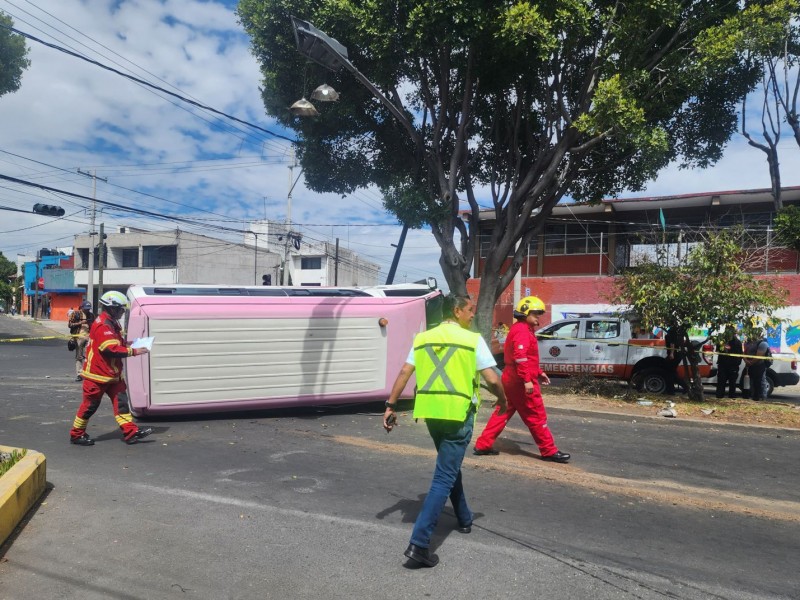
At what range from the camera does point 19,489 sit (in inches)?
177

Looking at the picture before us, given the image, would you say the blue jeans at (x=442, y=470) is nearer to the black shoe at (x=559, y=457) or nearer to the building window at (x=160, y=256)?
the black shoe at (x=559, y=457)

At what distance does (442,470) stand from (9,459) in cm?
376

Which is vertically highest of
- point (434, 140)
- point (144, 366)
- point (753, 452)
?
Answer: point (434, 140)

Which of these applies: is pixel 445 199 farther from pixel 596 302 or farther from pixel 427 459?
pixel 596 302

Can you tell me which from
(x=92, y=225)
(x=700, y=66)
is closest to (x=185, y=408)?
(x=700, y=66)

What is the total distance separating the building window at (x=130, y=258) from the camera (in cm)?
4959

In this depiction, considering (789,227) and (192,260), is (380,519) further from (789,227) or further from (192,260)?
(192,260)

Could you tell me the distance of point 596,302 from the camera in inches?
893

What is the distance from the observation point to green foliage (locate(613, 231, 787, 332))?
1051 cm

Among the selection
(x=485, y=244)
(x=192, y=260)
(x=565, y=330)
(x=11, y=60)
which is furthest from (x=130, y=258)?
(x=565, y=330)

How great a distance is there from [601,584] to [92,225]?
40.4 m

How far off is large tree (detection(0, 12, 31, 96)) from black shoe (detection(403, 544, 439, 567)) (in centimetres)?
2603

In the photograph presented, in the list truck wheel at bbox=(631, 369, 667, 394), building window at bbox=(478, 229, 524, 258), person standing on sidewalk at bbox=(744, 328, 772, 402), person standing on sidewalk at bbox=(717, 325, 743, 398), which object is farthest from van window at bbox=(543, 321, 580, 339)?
building window at bbox=(478, 229, 524, 258)

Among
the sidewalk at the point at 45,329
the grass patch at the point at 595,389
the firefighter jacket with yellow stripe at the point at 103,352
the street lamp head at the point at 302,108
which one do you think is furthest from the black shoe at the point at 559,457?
the sidewalk at the point at 45,329
